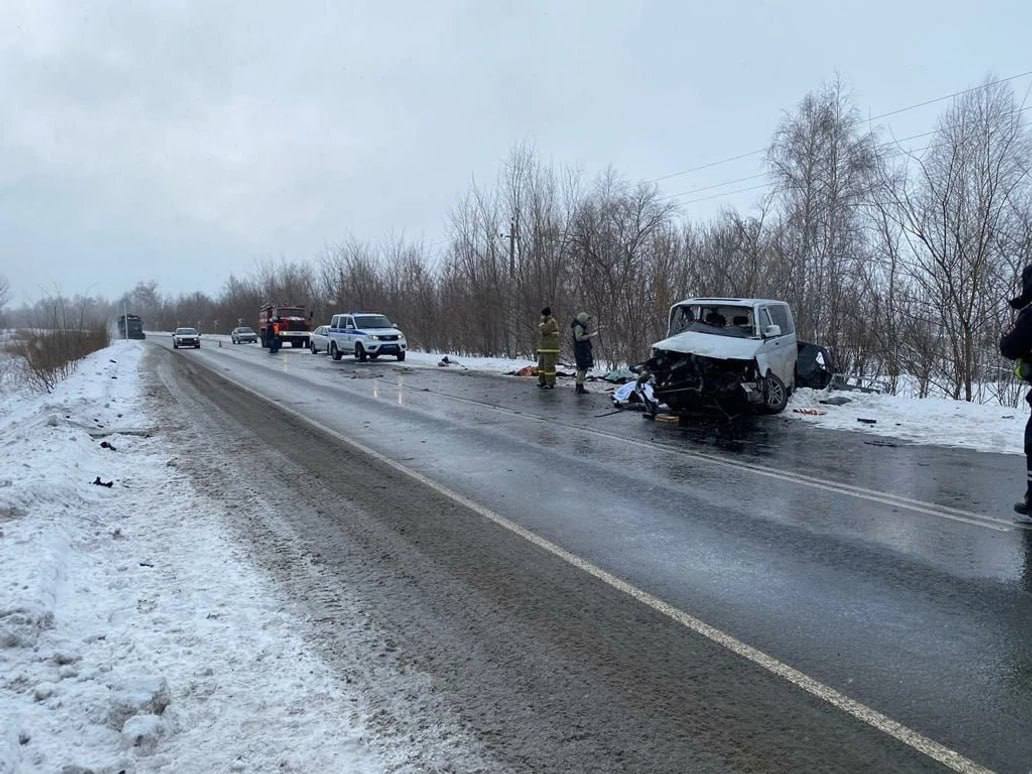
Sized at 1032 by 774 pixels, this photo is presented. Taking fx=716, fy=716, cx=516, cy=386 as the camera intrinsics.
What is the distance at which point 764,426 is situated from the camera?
11.8 metres

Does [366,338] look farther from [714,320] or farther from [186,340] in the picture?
[186,340]

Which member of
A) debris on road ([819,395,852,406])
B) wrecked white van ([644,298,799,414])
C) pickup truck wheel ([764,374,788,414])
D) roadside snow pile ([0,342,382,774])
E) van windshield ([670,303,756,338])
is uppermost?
van windshield ([670,303,756,338])

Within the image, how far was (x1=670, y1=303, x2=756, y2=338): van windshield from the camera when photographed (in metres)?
13.0

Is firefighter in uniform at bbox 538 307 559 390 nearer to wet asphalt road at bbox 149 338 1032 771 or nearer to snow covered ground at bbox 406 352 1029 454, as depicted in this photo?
wet asphalt road at bbox 149 338 1032 771

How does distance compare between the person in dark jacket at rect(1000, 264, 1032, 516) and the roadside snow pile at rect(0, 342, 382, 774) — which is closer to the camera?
the roadside snow pile at rect(0, 342, 382, 774)

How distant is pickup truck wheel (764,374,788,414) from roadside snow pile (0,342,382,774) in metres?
9.61

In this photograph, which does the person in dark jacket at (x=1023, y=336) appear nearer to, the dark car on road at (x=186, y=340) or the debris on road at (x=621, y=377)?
the debris on road at (x=621, y=377)

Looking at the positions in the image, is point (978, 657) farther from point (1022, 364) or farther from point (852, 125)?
point (852, 125)

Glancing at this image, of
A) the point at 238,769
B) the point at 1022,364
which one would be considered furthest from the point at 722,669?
the point at 1022,364

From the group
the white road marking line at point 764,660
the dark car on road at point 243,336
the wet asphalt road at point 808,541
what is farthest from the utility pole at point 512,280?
the dark car on road at point 243,336

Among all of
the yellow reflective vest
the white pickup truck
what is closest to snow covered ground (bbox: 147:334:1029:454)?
the yellow reflective vest

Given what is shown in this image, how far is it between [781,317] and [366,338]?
69.0ft

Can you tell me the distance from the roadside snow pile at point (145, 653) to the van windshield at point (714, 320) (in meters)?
9.52

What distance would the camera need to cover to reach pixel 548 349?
17.9m
